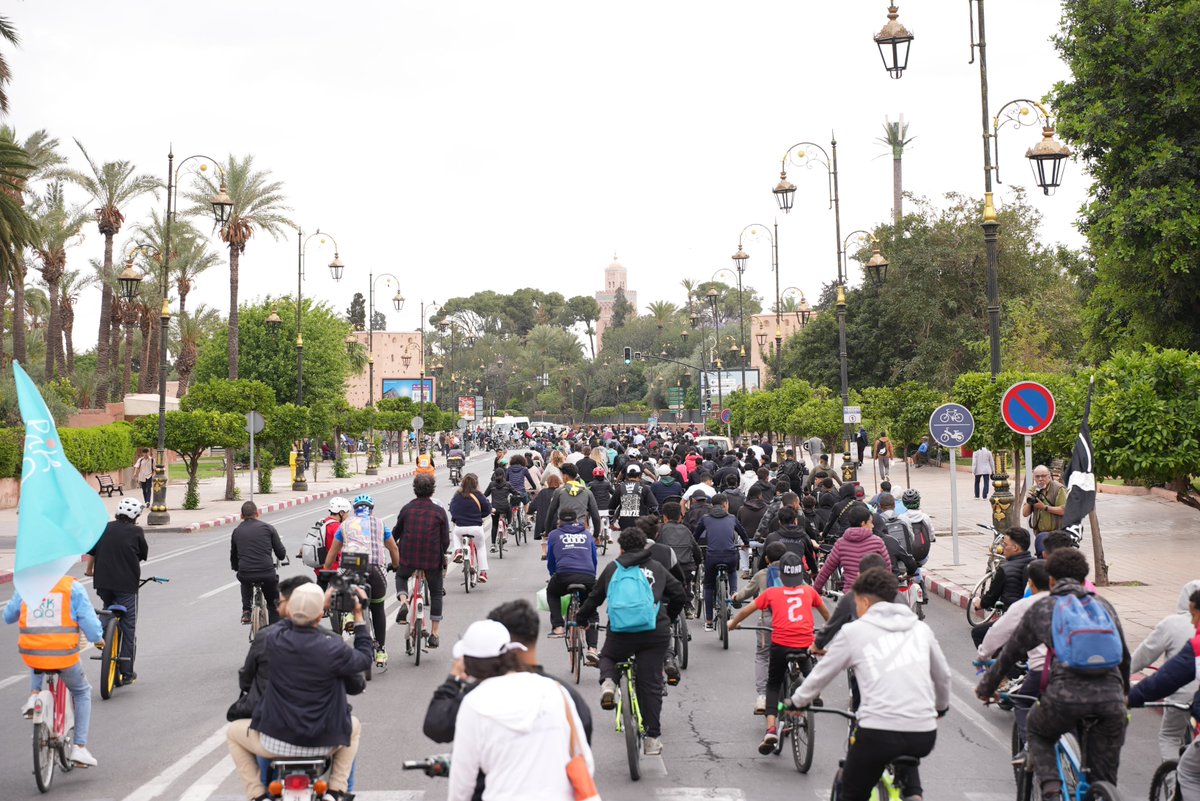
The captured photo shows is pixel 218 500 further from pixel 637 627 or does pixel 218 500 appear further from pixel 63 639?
pixel 637 627

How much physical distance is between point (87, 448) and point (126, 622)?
32521 mm

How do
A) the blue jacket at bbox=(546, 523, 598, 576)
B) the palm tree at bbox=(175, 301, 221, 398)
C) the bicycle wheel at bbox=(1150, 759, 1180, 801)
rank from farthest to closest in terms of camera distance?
the palm tree at bbox=(175, 301, 221, 398) → the blue jacket at bbox=(546, 523, 598, 576) → the bicycle wheel at bbox=(1150, 759, 1180, 801)

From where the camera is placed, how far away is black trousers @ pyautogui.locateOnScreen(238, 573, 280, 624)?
11922 mm

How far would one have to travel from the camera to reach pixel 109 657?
35.5ft

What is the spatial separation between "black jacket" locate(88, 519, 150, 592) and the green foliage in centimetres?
5497

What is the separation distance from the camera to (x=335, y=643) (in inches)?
232

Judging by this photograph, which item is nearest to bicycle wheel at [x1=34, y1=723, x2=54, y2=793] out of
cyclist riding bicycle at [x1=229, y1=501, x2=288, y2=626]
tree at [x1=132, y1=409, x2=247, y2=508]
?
cyclist riding bicycle at [x1=229, y1=501, x2=288, y2=626]

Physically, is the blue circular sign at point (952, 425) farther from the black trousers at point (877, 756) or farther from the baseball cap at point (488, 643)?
the baseball cap at point (488, 643)

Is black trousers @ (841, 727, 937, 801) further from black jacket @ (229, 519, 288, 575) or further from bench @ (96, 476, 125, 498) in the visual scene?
bench @ (96, 476, 125, 498)

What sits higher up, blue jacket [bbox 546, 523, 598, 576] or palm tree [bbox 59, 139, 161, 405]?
palm tree [bbox 59, 139, 161, 405]

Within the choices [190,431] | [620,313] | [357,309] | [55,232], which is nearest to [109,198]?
[55,232]

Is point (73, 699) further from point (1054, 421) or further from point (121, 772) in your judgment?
point (1054, 421)

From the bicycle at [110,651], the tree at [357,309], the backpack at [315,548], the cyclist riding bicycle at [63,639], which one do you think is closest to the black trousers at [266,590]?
the backpack at [315,548]

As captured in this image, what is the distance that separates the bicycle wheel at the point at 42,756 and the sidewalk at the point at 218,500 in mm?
9603
